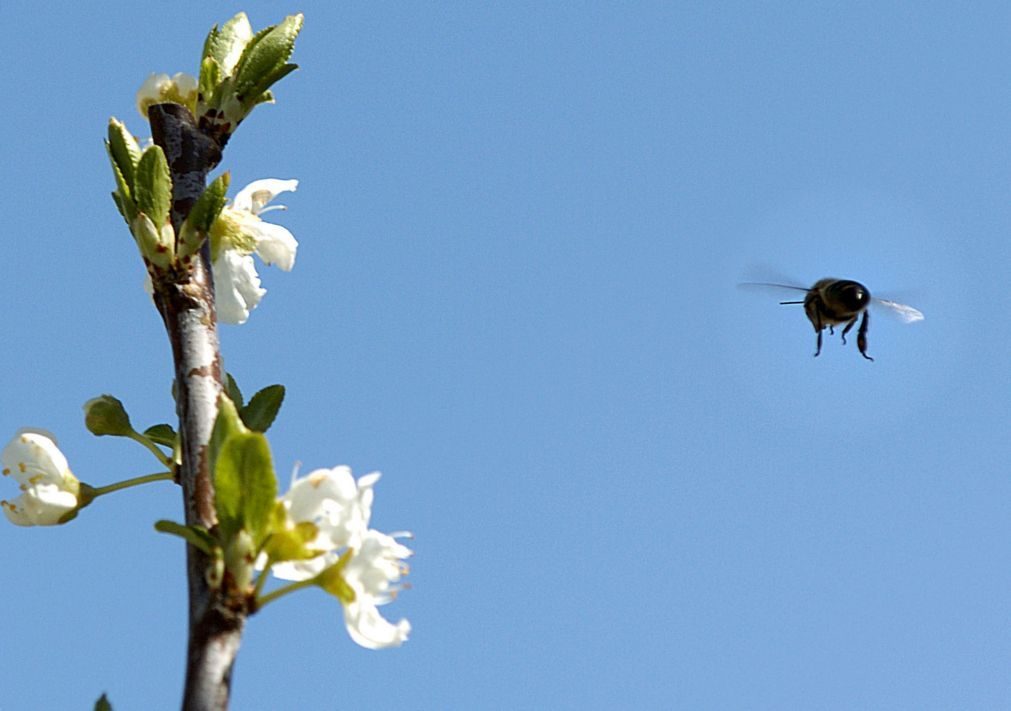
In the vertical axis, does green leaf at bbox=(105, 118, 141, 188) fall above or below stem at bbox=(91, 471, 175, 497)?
above

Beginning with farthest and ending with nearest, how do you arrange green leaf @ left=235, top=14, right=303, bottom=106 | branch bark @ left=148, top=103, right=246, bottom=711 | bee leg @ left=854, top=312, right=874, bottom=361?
bee leg @ left=854, top=312, right=874, bottom=361, green leaf @ left=235, top=14, right=303, bottom=106, branch bark @ left=148, top=103, right=246, bottom=711

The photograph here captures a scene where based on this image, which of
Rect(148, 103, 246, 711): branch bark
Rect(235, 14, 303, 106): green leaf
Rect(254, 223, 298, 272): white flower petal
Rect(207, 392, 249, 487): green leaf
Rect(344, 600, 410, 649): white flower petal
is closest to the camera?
Rect(148, 103, 246, 711): branch bark

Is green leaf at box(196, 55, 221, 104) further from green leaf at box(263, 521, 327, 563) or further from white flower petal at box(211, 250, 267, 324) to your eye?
green leaf at box(263, 521, 327, 563)

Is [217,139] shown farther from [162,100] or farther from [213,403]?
[213,403]

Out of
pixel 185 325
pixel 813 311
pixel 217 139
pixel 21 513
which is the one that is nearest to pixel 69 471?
pixel 21 513

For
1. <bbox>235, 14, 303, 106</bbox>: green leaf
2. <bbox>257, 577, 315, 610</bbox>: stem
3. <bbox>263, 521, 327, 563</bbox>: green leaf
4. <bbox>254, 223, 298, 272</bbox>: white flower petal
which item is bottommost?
<bbox>257, 577, 315, 610</bbox>: stem

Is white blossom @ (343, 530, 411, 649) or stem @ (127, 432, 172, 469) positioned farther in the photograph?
stem @ (127, 432, 172, 469)

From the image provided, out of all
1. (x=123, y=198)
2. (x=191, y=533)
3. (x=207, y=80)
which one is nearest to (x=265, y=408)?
(x=123, y=198)

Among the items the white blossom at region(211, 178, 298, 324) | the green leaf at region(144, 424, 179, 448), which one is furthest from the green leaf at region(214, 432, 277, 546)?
the white blossom at region(211, 178, 298, 324)
